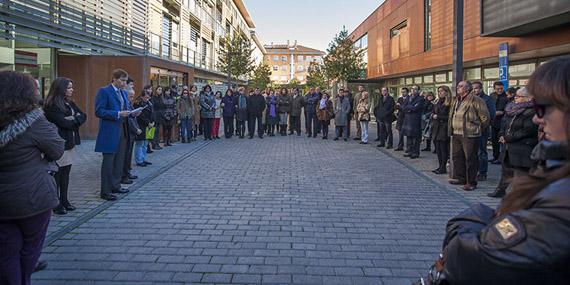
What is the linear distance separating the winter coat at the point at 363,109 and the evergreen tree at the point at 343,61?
18.0 m

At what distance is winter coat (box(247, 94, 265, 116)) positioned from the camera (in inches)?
693

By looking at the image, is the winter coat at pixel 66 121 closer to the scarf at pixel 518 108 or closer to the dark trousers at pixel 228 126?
the scarf at pixel 518 108

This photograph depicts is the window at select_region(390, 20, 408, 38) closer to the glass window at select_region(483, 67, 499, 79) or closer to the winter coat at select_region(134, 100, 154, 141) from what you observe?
the glass window at select_region(483, 67, 499, 79)

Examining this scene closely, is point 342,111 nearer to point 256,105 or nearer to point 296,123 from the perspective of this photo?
point 296,123

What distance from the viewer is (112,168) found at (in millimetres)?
7242

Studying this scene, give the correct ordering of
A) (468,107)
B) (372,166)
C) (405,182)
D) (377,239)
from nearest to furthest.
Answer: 1. (377,239)
2. (468,107)
3. (405,182)
4. (372,166)

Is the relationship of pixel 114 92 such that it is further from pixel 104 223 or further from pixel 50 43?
pixel 50 43

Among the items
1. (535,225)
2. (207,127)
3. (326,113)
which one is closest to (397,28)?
(326,113)

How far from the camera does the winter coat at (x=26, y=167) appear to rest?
307 centimetres

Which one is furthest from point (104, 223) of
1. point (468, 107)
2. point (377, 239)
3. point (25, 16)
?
point (25, 16)

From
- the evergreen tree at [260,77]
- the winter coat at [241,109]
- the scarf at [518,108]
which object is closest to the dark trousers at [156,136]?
the winter coat at [241,109]

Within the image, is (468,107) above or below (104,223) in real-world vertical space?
above

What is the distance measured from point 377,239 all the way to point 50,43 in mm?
11304

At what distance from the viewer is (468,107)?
26.0ft
